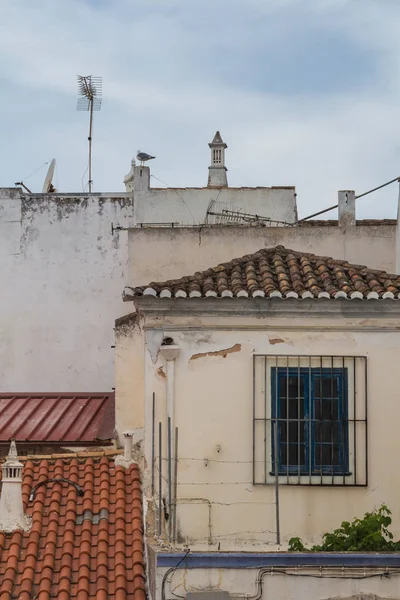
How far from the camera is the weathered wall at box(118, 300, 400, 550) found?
1788cm

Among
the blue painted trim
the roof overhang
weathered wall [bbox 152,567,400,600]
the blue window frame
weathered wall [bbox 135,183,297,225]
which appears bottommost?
Result: weathered wall [bbox 152,567,400,600]

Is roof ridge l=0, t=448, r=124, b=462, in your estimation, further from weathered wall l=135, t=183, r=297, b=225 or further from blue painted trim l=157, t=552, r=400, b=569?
weathered wall l=135, t=183, r=297, b=225

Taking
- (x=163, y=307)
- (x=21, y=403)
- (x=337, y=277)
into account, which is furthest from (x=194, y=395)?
(x=21, y=403)

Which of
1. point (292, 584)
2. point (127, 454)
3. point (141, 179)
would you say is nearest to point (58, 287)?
point (141, 179)

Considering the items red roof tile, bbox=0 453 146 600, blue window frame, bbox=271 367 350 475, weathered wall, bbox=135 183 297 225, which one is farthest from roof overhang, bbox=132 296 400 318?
weathered wall, bbox=135 183 297 225

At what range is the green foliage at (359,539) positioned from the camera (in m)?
16.1

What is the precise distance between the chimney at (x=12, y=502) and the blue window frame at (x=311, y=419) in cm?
345

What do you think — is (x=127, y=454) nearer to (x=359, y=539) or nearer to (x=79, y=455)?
(x=79, y=455)

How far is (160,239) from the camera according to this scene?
2658 centimetres

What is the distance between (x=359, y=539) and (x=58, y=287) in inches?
626

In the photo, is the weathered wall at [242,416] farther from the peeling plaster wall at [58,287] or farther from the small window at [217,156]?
the small window at [217,156]

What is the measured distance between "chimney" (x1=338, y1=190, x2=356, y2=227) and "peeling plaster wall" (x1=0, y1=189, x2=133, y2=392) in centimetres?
542

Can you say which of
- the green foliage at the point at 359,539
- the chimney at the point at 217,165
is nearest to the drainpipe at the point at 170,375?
the green foliage at the point at 359,539

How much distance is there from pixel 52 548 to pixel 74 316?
1426 centimetres
